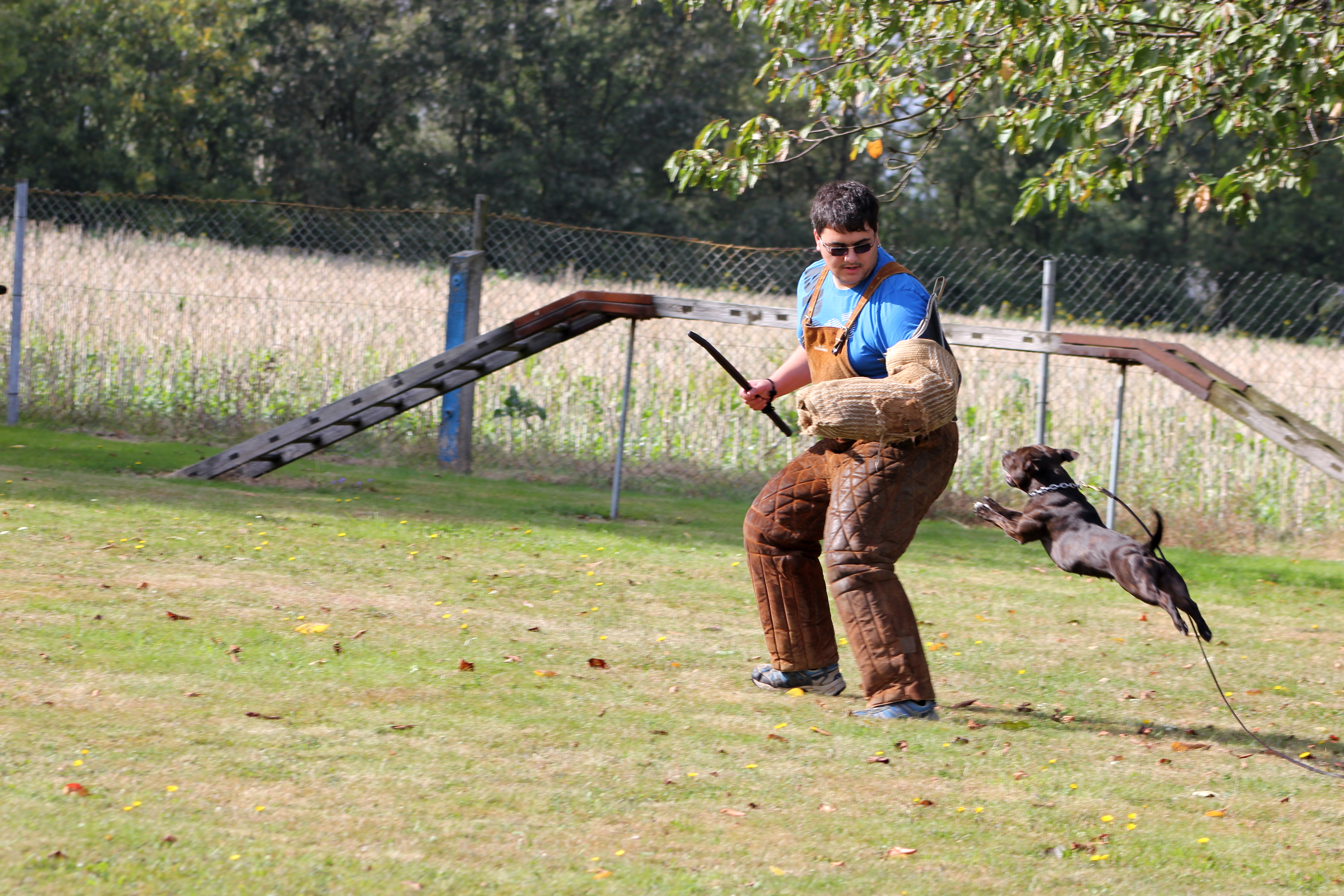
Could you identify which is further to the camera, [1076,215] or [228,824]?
[1076,215]

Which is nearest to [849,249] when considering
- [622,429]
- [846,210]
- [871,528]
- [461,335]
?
[846,210]

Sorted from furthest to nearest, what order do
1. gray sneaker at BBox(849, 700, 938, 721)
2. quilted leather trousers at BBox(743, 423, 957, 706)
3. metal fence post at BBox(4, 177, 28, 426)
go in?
metal fence post at BBox(4, 177, 28, 426) → gray sneaker at BBox(849, 700, 938, 721) → quilted leather trousers at BBox(743, 423, 957, 706)

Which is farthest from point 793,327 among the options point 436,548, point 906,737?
point 906,737

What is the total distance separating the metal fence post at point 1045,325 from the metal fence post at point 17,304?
842cm

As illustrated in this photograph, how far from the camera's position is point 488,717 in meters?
4.28

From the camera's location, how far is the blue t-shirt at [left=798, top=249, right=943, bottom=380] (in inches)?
170

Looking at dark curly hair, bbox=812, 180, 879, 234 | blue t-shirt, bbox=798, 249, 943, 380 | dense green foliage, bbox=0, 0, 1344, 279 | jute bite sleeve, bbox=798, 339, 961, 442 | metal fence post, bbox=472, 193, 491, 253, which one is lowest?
jute bite sleeve, bbox=798, 339, 961, 442

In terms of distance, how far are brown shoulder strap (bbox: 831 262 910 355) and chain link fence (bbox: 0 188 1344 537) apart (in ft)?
19.2

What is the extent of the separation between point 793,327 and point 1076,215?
120 feet

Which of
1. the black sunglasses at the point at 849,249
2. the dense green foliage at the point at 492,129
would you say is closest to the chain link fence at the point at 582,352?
the black sunglasses at the point at 849,249

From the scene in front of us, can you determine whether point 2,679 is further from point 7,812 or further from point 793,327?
point 793,327

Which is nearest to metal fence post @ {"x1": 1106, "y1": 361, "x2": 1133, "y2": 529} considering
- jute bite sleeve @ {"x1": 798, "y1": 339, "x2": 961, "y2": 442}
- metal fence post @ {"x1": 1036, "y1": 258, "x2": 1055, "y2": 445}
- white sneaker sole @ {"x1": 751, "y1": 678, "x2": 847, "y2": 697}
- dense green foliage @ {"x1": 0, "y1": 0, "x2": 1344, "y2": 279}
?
metal fence post @ {"x1": 1036, "y1": 258, "x2": 1055, "y2": 445}

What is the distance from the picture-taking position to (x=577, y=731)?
4.20 meters

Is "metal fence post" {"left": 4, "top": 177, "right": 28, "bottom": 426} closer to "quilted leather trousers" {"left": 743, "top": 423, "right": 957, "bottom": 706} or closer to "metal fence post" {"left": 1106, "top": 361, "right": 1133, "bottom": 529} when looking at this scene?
"quilted leather trousers" {"left": 743, "top": 423, "right": 957, "bottom": 706}
